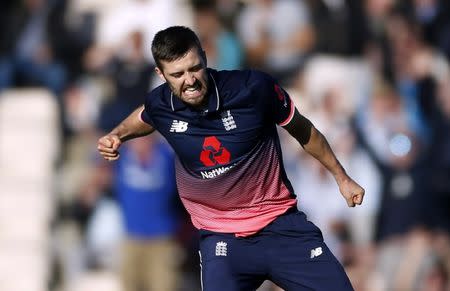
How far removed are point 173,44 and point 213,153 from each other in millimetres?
739

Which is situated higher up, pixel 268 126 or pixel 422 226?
pixel 268 126

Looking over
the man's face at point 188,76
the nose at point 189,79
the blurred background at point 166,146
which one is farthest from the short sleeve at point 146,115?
the blurred background at point 166,146


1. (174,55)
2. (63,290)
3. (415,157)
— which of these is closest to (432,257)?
(415,157)

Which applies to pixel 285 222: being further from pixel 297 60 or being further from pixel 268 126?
pixel 297 60

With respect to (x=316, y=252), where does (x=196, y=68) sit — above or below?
above

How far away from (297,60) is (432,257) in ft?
8.91

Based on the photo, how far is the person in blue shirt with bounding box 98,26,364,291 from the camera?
6.62 m

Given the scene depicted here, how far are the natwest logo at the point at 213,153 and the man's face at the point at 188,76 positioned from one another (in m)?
0.28

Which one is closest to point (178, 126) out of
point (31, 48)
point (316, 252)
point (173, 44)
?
point (173, 44)

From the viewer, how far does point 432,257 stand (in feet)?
38.2

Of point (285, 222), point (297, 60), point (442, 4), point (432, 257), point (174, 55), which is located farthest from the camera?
point (442, 4)

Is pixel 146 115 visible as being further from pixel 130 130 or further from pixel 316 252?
pixel 316 252

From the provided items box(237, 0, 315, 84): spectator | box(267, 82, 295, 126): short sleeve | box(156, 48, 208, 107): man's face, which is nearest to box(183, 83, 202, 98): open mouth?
box(156, 48, 208, 107): man's face

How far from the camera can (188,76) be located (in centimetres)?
641
